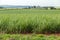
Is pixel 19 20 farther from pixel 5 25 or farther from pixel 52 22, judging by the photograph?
pixel 52 22

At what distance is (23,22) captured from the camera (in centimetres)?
1503

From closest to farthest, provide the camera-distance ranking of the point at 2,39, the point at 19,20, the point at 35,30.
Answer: the point at 2,39 → the point at 35,30 → the point at 19,20

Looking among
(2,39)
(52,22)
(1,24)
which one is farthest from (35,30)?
(2,39)

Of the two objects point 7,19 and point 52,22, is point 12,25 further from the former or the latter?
point 52,22

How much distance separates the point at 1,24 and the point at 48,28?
3.23 metres

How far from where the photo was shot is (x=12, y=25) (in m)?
14.5

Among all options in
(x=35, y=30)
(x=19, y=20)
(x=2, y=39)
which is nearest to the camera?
(x=2, y=39)

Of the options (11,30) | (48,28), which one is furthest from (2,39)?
(48,28)

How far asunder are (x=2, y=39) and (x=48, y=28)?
447 centimetres

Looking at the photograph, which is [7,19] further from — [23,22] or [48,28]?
[48,28]

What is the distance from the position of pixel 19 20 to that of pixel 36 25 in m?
1.50

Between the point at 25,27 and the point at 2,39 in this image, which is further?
the point at 25,27

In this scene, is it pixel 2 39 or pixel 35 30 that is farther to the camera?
pixel 35 30

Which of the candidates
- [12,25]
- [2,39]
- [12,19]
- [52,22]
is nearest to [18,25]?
[12,25]
